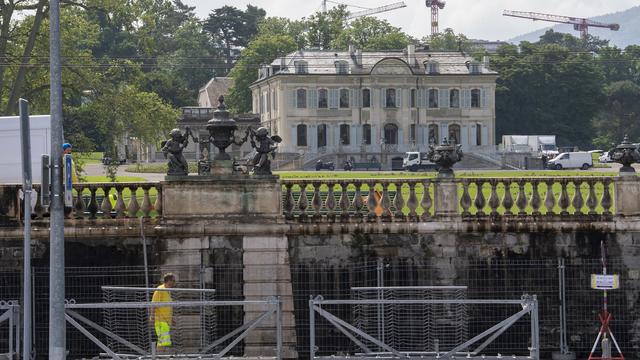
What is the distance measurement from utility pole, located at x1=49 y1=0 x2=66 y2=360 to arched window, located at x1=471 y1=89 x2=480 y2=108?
322 feet

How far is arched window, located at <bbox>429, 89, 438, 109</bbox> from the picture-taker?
116m

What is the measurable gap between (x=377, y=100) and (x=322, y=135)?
516 centimetres

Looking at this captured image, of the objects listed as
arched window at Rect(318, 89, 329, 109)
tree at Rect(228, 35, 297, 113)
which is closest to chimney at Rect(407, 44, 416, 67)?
arched window at Rect(318, 89, 329, 109)

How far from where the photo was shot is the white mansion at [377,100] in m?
114

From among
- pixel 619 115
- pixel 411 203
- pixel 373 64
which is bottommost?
pixel 411 203

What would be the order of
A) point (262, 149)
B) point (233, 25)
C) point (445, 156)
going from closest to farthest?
point (262, 149), point (445, 156), point (233, 25)

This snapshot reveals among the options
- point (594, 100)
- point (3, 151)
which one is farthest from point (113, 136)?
point (594, 100)

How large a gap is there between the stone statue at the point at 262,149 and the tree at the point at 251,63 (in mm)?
101080

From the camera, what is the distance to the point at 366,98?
378 ft

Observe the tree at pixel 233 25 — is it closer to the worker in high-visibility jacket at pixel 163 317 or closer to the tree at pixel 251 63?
the tree at pixel 251 63

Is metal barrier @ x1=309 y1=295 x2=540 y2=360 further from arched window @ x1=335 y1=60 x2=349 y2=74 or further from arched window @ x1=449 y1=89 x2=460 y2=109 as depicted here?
arched window @ x1=449 y1=89 x2=460 y2=109

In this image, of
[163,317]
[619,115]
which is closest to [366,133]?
[619,115]

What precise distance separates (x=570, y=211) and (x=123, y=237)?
820 cm

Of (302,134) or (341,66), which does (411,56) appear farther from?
(302,134)
